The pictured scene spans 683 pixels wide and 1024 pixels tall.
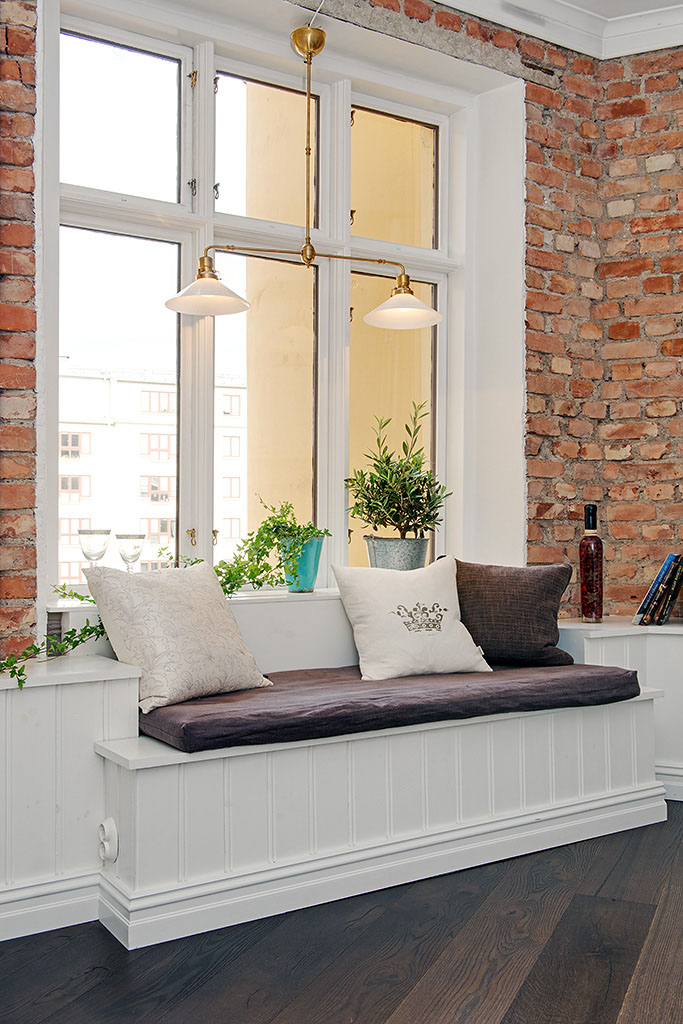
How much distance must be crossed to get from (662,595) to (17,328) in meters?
2.54

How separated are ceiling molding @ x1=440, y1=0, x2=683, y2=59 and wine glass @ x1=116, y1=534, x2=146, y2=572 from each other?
2.46 meters

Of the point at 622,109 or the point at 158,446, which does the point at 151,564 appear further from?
the point at 622,109

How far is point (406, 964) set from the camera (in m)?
2.24

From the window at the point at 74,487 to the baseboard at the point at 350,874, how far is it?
1.26 m

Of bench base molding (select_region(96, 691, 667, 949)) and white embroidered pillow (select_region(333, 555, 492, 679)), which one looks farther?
white embroidered pillow (select_region(333, 555, 492, 679))

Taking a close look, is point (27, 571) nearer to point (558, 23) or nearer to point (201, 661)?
point (201, 661)

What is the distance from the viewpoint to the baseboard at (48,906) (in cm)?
242

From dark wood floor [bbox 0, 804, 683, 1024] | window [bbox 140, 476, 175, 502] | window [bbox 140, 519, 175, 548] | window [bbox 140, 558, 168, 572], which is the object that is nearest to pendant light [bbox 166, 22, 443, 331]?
window [bbox 140, 476, 175, 502]

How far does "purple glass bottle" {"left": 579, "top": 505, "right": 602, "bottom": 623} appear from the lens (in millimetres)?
3852

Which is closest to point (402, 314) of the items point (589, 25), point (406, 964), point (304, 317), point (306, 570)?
point (304, 317)

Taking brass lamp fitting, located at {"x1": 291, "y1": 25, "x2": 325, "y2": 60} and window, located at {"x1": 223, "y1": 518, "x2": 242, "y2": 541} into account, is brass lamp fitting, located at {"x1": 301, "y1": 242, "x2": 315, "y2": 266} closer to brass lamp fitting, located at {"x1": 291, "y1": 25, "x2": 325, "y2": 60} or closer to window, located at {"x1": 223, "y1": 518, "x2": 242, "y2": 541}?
brass lamp fitting, located at {"x1": 291, "y1": 25, "x2": 325, "y2": 60}

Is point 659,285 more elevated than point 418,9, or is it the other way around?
point 418,9

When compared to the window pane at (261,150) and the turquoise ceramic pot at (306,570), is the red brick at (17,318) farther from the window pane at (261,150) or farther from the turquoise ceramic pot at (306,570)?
the turquoise ceramic pot at (306,570)

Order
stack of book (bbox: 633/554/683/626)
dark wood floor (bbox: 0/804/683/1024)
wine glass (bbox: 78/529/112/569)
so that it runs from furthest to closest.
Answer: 1. stack of book (bbox: 633/554/683/626)
2. wine glass (bbox: 78/529/112/569)
3. dark wood floor (bbox: 0/804/683/1024)
